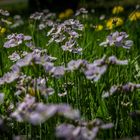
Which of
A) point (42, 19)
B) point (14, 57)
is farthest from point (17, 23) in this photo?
point (14, 57)

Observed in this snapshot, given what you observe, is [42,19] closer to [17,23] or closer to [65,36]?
[17,23]

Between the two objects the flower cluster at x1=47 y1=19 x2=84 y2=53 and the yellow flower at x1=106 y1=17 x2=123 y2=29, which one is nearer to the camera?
the flower cluster at x1=47 y1=19 x2=84 y2=53

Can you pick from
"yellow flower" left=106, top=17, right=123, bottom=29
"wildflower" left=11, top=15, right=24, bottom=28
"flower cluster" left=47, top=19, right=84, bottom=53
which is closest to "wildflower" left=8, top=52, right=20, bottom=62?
"flower cluster" left=47, top=19, right=84, bottom=53

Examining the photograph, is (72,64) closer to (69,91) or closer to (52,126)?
(52,126)

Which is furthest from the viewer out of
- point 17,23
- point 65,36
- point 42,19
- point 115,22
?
point 17,23

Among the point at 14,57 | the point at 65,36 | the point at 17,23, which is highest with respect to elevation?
the point at 17,23

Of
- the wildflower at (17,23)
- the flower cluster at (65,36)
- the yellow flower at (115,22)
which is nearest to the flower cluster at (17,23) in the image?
the wildflower at (17,23)

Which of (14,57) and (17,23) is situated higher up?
(17,23)

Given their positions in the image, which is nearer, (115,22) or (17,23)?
(115,22)

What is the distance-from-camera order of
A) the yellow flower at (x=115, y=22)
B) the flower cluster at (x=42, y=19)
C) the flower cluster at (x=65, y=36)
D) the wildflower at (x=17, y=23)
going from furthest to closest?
the wildflower at (x=17, y=23) → the flower cluster at (x=42, y=19) → the yellow flower at (x=115, y=22) → the flower cluster at (x=65, y=36)

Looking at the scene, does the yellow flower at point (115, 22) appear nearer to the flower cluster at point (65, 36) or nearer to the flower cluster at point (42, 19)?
the flower cluster at point (65, 36)

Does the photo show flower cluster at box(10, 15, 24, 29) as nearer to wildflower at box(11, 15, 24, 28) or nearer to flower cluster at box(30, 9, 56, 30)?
wildflower at box(11, 15, 24, 28)
